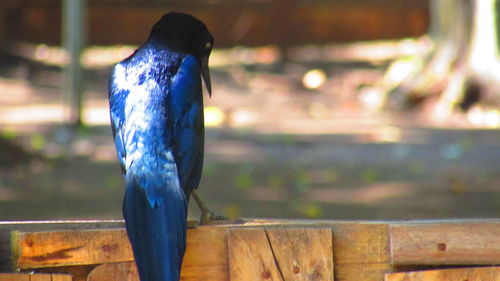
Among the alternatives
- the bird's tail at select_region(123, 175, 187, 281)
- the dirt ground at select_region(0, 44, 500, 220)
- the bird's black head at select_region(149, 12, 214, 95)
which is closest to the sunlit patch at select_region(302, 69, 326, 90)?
the dirt ground at select_region(0, 44, 500, 220)

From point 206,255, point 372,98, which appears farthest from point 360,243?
point 372,98

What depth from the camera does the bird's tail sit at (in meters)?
2.62

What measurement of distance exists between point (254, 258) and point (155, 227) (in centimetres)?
28

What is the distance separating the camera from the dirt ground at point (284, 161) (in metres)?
7.68

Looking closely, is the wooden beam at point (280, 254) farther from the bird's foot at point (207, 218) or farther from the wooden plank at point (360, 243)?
the bird's foot at point (207, 218)

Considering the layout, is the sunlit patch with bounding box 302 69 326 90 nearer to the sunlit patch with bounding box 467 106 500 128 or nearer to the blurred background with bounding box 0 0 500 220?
the blurred background with bounding box 0 0 500 220

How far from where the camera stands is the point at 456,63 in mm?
13586

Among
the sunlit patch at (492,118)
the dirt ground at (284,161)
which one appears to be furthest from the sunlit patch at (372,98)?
the sunlit patch at (492,118)

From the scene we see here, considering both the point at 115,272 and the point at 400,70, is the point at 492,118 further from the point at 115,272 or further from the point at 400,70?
the point at 115,272

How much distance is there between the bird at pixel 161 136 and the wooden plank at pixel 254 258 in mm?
147

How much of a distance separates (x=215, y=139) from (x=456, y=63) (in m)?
4.06

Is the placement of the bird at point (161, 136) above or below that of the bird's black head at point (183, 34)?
below

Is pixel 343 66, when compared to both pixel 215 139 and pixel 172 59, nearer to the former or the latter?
pixel 215 139

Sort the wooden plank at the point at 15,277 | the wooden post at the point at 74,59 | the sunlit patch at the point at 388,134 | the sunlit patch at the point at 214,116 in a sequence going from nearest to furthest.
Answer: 1. the wooden plank at the point at 15,277
2. the sunlit patch at the point at 388,134
3. the wooden post at the point at 74,59
4. the sunlit patch at the point at 214,116
